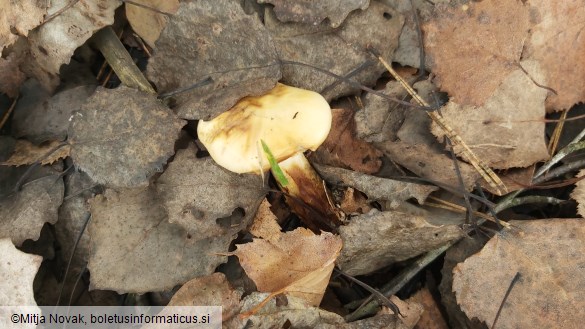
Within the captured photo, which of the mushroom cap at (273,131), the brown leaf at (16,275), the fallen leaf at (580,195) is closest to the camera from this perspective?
the mushroom cap at (273,131)

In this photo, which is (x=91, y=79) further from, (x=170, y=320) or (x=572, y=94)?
(x=572, y=94)

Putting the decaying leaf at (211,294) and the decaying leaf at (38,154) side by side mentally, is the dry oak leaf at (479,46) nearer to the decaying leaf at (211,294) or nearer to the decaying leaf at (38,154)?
the decaying leaf at (211,294)

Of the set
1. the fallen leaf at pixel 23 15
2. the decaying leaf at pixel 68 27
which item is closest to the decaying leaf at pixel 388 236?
the decaying leaf at pixel 68 27

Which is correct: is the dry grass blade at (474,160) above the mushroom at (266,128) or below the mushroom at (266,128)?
below

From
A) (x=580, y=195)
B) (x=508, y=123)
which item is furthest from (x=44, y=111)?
(x=580, y=195)

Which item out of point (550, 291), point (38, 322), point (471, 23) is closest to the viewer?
point (550, 291)

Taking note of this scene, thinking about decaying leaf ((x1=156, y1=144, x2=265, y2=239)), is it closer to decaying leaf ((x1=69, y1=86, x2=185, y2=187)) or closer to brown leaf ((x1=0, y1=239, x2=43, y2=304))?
decaying leaf ((x1=69, y1=86, x2=185, y2=187))

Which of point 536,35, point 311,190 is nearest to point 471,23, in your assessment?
point 536,35
